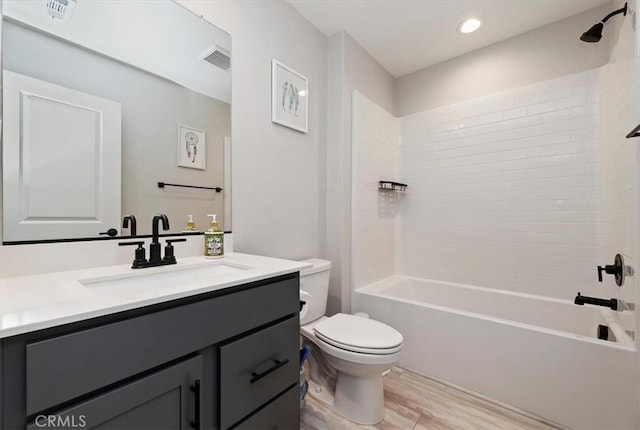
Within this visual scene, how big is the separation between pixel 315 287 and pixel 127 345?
1169 mm

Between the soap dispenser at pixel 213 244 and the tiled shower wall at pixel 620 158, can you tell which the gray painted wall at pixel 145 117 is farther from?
the tiled shower wall at pixel 620 158

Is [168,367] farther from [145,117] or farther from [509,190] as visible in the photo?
[509,190]

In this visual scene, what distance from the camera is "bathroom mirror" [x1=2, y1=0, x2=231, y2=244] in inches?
37.5

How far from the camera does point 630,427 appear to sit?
1.30m

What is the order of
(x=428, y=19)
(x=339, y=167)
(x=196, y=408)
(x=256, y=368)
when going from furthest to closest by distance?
1. (x=339, y=167)
2. (x=428, y=19)
3. (x=256, y=368)
4. (x=196, y=408)

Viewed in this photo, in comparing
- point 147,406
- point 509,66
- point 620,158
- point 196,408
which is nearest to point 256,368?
point 196,408

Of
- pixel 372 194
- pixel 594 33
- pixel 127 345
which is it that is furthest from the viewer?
pixel 372 194

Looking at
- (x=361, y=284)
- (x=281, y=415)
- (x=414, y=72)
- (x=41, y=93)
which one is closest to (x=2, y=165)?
(x=41, y=93)

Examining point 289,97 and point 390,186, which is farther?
point 390,186

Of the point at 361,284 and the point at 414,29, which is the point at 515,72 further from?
the point at 361,284

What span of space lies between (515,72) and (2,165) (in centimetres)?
298

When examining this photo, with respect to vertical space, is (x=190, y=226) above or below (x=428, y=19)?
below

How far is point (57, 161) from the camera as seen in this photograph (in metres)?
1.01

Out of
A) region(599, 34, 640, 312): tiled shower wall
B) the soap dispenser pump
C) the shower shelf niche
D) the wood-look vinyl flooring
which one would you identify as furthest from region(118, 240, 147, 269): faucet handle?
region(599, 34, 640, 312): tiled shower wall
